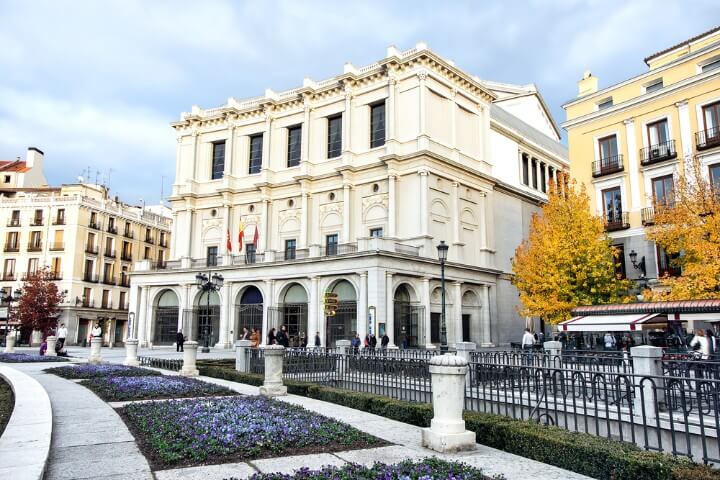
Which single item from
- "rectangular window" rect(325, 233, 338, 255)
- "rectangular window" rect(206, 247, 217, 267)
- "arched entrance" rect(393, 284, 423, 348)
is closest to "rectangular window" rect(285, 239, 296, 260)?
"rectangular window" rect(325, 233, 338, 255)

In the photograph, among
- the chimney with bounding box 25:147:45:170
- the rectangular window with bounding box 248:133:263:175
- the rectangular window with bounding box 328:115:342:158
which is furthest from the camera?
the chimney with bounding box 25:147:45:170

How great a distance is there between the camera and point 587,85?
3519 centimetres

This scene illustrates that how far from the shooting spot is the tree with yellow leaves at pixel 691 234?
2336cm

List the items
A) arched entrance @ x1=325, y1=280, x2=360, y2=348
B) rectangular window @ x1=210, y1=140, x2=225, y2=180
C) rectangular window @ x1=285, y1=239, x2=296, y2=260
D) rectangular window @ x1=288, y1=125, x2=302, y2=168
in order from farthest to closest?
rectangular window @ x1=210, y1=140, x2=225, y2=180, rectangular window @ x1=288, y1=125, x2=302, y2=168, rectangular window @ x1=285, y1=239, x2=296, y2=260, arched entrance @ x1=325, y1=280, x2=360, y2=348

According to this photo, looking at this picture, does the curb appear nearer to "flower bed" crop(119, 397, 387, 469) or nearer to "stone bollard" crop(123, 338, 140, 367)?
"flower bed" crop(119, 397, 387, 469)

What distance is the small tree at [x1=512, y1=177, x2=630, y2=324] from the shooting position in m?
28.5

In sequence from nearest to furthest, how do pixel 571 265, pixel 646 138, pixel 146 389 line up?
pixel 146 389 < pixel 571 265 < pixel 646 138

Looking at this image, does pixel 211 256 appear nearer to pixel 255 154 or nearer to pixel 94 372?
pixel 255 154

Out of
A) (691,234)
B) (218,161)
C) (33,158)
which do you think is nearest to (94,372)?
(691,234)

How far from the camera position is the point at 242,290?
40219 mm

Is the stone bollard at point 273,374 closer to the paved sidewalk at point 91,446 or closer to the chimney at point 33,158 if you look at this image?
the paved sidewalk at point 91,446

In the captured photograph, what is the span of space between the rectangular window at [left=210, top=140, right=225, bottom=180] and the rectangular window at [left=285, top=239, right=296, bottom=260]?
32.8 feet

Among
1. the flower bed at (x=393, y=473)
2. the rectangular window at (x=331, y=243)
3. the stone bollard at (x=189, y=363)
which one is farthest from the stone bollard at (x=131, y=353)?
the flower bed at (x=393, y=473)

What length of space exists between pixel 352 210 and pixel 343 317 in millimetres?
8779
